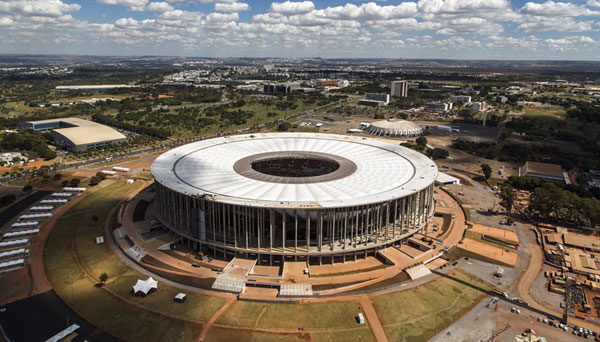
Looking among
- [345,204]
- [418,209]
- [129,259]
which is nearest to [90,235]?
[129,259]

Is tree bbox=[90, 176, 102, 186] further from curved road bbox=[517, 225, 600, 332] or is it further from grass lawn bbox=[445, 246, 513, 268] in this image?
curved road bbox=[517, 225, 600, 332]

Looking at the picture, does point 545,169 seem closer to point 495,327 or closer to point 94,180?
point 495,327

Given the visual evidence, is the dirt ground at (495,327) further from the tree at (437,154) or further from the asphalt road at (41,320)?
the tree at (437,154)

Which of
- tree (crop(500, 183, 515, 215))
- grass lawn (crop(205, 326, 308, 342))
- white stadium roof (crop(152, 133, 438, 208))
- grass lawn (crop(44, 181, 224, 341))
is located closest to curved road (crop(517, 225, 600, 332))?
tree (crop(500, 183, 515, 215))

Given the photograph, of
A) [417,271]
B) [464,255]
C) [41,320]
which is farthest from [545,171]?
[41,320]

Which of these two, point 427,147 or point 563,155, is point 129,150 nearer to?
point 427,147

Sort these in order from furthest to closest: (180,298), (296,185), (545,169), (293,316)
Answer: (545,169) → (296,185) → (180,298) → (293,316)

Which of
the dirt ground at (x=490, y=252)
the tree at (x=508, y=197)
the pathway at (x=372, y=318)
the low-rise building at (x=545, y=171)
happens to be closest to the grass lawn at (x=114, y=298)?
the pathway at (x=372, y=318)

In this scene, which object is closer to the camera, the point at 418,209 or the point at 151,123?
the point at 418,209
